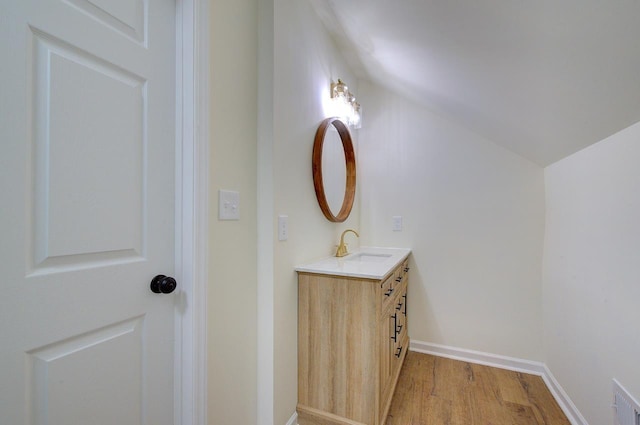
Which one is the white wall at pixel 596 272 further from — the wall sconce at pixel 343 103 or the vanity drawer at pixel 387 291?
the wall sconce at pixel 343 103

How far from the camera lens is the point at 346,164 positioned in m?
2.31

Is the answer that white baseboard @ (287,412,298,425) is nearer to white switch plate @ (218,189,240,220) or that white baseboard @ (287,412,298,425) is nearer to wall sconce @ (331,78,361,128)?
white switch plate @ (218,189,240,220)

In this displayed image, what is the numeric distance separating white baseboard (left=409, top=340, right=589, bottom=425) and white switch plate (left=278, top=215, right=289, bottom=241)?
66.1 inches

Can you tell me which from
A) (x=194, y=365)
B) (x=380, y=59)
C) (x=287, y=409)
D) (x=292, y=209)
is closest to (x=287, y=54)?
(x=380, y=59)

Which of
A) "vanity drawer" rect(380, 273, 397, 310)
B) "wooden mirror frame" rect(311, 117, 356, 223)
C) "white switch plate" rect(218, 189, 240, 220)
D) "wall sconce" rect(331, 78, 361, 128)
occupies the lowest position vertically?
"vanity drawer" rect(380, 273, 397, 310)

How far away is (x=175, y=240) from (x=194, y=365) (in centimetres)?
46

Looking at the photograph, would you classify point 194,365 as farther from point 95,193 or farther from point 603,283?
point 603,283

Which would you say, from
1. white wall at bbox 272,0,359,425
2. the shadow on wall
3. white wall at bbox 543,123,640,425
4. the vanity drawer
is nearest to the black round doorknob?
white wall at bbox 272,0,359,425

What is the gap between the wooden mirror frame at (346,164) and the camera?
67.4 inches

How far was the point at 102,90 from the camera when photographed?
760mm

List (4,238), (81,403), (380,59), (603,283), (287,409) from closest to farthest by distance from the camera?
1. (4,238)
2. (81,403)
3. (603,283)
4. (287,409)
5. (380,59)

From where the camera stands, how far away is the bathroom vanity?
1362 mm

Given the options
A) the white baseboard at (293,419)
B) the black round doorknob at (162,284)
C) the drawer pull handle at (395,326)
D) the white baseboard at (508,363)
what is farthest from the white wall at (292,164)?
the white baseboard at (508,363)

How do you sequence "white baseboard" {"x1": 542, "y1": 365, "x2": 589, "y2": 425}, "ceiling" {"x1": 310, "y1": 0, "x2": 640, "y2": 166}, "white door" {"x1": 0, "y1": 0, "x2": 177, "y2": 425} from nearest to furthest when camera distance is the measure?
"white door" {"x1": 0, "y1": 0, "x2": 177, "y2": 425}, "ceiling" {"x1": 310, "y1": 0, "x2": 640, "y2": 166}, "white baseboard" {"x1": 542, "y1": 365, "x2": 589, "y2": 425}
